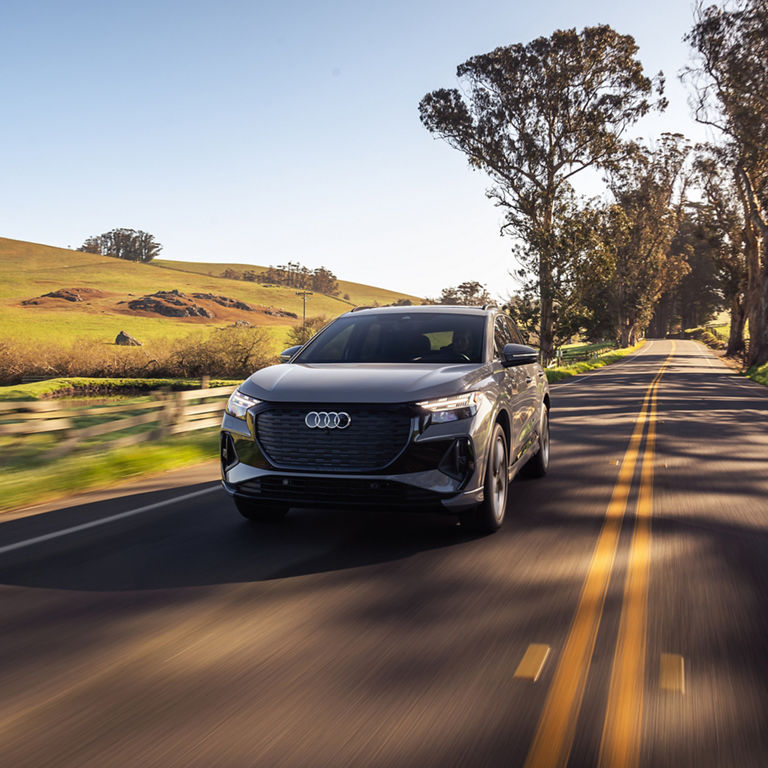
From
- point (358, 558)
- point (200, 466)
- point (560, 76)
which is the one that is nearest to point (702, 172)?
point (560, 76)

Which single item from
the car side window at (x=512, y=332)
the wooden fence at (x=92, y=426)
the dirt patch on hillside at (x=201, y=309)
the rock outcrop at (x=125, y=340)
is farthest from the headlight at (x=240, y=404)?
the dirt patch on hillside at (x=201, y=309)

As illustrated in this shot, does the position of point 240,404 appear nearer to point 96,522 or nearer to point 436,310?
point 96,522

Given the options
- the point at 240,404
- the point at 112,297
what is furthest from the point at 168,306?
the point at 240,404

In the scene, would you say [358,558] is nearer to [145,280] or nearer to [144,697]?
[144,697]

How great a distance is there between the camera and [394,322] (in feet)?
24.3

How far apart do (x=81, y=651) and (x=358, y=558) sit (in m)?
2.09

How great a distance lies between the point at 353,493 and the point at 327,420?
1.76 feet

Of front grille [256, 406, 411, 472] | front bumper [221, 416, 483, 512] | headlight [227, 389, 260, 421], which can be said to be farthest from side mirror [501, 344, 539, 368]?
headlight [227, 389, 260, 421]

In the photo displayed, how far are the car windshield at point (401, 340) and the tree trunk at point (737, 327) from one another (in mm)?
56504

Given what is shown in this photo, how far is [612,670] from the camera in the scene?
3641 millimetres

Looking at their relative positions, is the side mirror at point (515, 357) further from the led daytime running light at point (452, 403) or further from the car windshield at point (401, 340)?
the led daytime running light at point (452, 403)

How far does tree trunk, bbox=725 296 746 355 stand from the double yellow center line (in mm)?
57761

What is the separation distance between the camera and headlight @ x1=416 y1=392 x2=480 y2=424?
5.59 metres

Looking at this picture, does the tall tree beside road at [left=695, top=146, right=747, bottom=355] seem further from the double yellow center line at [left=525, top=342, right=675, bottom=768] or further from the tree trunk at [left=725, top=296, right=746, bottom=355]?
the double yellow center line at [left=525, top=342, right=675, bottom=768]
